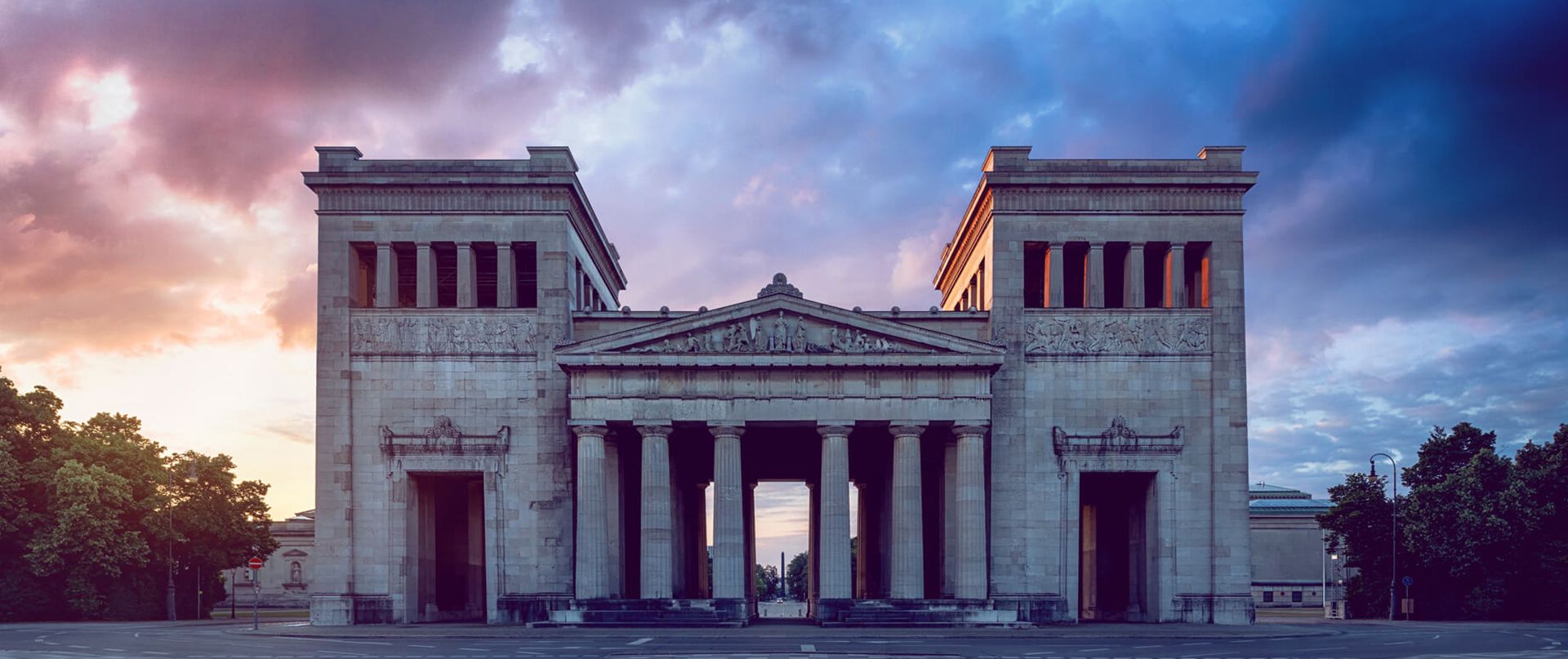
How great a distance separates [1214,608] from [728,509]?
22480 millimetres

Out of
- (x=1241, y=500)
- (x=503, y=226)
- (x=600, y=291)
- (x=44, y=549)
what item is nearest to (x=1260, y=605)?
(x=1241, y=500)

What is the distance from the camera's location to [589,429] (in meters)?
61.0

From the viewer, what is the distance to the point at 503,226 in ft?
212

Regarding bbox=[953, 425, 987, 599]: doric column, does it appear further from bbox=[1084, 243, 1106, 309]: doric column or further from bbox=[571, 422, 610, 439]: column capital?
bbox=[571, 422, 610, 439]: column capital

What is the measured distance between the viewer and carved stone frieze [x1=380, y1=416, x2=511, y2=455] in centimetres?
6294

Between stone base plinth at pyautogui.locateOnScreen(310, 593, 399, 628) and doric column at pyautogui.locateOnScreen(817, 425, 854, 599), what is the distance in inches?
775

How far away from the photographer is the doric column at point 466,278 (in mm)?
64000

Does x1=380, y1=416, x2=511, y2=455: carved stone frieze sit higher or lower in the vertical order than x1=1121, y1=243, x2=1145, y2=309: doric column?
lower

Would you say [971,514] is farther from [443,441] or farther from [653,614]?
[443,441]

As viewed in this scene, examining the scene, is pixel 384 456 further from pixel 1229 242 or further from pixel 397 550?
pixel 1229 242

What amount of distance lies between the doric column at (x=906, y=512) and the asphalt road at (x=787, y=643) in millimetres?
6205

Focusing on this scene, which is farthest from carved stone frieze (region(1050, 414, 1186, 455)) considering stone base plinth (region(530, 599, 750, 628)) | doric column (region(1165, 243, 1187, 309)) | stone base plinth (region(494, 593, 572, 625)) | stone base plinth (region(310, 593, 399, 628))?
stone base plinth (region(310, 593, 399, 628))

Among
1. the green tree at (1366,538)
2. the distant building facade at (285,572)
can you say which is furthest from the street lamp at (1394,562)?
the distant building facade at (285,572)

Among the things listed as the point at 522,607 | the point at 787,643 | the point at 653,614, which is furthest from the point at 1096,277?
the point at 522,607
